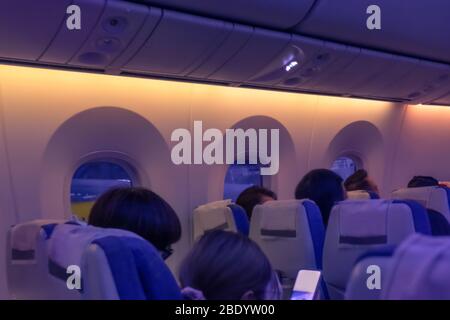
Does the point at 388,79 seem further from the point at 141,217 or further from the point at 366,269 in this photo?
the point at 366,269

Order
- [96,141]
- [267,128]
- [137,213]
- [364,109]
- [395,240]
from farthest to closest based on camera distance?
1. [364,109]
2. [267,128]
3. [96,141]
4. [395,240]
5. [137,213]

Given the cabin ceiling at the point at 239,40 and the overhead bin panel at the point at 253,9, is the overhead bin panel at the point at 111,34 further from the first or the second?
the overhead bin panel at the point at 253,9

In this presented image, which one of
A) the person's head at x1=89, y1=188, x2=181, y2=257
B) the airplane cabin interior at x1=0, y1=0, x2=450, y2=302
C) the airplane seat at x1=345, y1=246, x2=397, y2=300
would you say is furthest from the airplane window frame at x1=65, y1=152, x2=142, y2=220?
the airplane seat at x1=345, y1=246, x2=397, y2=300

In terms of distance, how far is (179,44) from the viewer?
14.4 feet

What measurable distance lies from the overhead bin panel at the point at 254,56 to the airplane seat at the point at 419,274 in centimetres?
373

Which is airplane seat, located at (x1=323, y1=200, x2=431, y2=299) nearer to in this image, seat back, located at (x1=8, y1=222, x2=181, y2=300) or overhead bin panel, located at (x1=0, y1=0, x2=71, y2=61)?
seat back, located at (x1=8, y1=222, x2=181, y2=300)

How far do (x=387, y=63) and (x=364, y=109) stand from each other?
7.22 ft

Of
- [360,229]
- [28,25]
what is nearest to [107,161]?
[28,25]

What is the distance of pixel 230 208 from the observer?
4527mm

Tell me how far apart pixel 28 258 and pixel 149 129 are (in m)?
3.34

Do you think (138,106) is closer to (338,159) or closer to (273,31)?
(273,31)

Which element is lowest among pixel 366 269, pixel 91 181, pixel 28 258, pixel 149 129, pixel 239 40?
pixel 28 258
